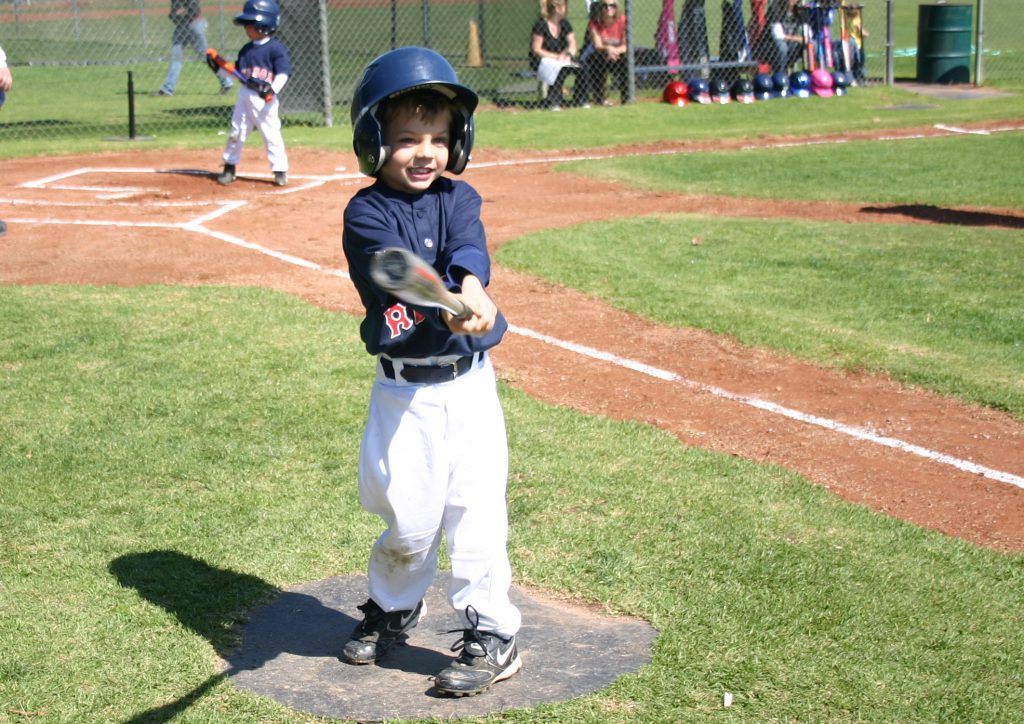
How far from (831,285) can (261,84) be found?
22.5 feet

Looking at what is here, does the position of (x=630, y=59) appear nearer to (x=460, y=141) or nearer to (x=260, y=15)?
(x=260, y=15)

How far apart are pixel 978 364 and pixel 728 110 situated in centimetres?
1288

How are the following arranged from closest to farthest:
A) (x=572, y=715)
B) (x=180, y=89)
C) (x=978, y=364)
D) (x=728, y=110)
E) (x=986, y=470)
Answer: (x=572, y=715)
(x=986, y=470)
(x=978, y=364)
(x=728, y=110)
(x=180, y=89)

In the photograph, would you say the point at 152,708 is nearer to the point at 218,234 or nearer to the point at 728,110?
the point at 218,234

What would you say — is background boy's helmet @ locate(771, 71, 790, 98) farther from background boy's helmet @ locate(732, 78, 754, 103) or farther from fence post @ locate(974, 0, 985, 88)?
fence post @ locate(974, 0, 985, 88)

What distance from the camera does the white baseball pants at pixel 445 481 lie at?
3.48 meters

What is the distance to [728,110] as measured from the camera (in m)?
19.2

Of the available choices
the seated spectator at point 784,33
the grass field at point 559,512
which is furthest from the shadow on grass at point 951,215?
the seated spectator at point 784,33

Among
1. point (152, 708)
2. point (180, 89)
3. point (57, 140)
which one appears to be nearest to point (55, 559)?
point (152, 708)

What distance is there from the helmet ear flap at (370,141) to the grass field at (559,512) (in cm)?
161

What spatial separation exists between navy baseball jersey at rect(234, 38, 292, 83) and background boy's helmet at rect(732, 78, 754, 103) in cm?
946

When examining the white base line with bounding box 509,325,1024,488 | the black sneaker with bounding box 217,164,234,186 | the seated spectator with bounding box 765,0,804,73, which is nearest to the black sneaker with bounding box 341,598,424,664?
the white base line with bounding box 509,325,1024,488

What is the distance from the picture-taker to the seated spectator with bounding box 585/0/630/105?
1928 centimetres

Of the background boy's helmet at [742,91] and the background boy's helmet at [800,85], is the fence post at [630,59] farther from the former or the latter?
the background boy's helmet at [800,85]
